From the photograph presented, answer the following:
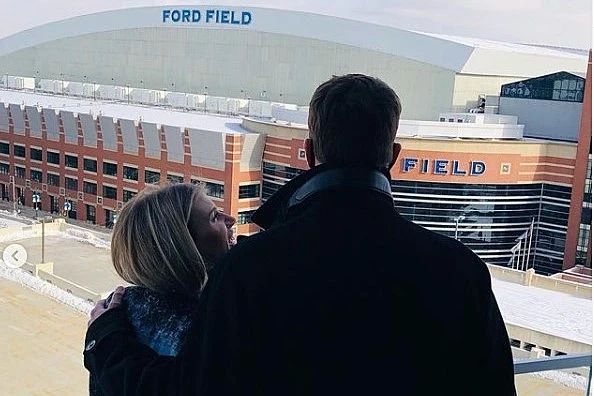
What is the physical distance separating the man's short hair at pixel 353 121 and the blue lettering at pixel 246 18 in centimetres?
1701

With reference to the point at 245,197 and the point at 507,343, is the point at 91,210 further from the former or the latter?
the point at 507,343

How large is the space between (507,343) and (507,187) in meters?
10.9

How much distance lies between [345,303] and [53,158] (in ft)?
47.6

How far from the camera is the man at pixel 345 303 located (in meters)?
0.57

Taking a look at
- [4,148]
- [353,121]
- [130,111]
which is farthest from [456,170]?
[353,121]

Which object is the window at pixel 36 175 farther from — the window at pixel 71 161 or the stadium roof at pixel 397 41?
the stadium roof at pixel 397 41

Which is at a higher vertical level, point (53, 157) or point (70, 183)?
point (53, 157)

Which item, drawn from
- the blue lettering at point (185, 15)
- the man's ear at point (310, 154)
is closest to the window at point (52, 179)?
the blue lettering at point (185, 15)

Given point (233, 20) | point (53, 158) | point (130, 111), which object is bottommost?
point (53, 158)

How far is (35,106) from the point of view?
14.6m

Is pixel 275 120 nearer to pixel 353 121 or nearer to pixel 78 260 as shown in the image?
pixel 78 260

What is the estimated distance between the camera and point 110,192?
13430 mm

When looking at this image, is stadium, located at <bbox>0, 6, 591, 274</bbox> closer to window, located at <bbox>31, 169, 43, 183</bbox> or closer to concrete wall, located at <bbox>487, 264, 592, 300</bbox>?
window, located at <bbox>31, 169, 43, 183</bbox>

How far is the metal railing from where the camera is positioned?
3.54 ft
